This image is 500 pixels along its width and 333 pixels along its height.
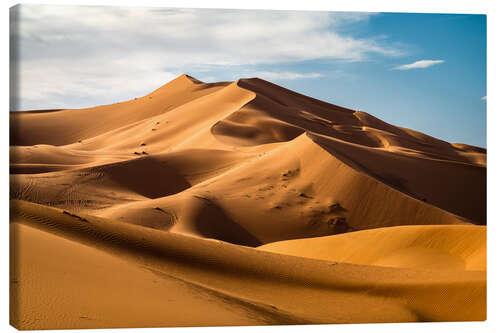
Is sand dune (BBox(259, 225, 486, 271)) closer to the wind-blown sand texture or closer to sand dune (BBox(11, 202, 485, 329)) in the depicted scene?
the wind-blown sand texture

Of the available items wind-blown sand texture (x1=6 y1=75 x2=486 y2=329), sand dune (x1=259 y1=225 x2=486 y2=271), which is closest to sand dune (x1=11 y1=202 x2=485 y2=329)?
wind-blown sand texture (x1=6 y1=75 x2=486 y2=329)

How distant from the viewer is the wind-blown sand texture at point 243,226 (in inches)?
275

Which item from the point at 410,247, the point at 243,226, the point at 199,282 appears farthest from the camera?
the point at 243,226

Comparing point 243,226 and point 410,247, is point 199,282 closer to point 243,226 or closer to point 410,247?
point 410,247

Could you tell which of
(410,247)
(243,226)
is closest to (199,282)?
(410,247)

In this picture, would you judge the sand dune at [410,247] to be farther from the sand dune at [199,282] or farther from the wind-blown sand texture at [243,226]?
the sand dune at [199,282]

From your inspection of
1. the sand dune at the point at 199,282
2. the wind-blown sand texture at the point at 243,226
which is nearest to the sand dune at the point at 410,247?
the wind-blown sand texture at the point at 243,226

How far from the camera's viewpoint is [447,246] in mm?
12016

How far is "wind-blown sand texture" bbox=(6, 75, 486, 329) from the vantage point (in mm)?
6980

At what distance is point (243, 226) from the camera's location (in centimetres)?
1755

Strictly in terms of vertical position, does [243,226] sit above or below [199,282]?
below

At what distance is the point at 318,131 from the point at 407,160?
49.1 feet
